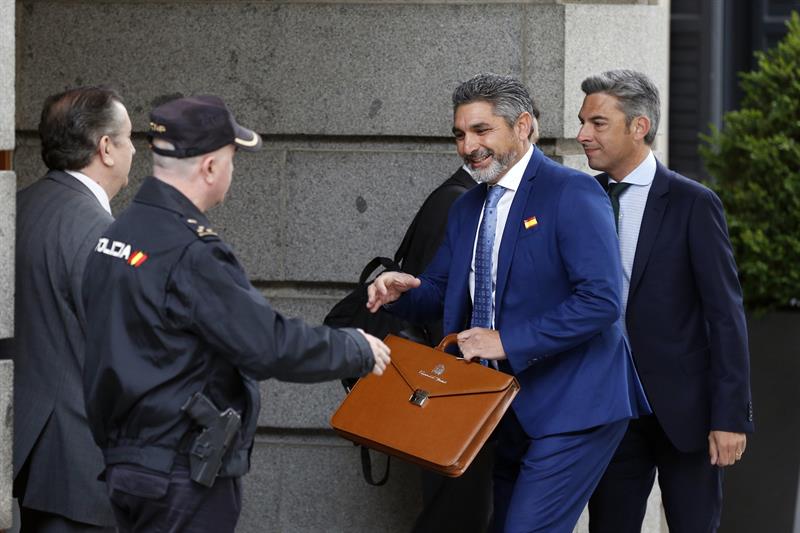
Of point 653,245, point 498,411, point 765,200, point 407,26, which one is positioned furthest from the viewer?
point 765,200

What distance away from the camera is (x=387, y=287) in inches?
178

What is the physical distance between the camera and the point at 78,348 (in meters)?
4.28

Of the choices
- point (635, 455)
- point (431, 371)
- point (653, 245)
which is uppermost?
point (653, 245)

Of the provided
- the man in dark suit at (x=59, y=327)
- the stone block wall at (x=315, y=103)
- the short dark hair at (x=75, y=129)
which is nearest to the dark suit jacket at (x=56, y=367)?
the man in dark suit at (x=59, y=327)

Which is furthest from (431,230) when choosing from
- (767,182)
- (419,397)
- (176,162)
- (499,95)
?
(767,182)

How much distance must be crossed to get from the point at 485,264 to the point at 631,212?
0.67 metres

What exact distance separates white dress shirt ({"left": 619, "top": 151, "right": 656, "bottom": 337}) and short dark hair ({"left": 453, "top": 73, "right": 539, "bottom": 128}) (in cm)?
61

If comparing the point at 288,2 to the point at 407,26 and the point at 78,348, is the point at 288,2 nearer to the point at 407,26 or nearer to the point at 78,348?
the point at 407,26

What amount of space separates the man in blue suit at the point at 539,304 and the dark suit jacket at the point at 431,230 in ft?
2.95

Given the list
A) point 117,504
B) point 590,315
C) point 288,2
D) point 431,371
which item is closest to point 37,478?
point 117,504

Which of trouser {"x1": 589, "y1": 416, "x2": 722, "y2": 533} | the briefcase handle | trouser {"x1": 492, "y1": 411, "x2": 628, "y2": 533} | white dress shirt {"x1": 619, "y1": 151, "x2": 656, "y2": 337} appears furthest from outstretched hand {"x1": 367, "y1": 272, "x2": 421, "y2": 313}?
trouser {"x1": 589, "y1": 416, "x2": 722, "y2": 533}

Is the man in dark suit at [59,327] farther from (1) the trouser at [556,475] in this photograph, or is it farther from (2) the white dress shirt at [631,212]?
(2) the white dress shirt at [631,212]

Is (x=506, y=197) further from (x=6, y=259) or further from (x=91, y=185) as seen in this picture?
(x=6, y=259)

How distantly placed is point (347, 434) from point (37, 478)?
94 centimetres
